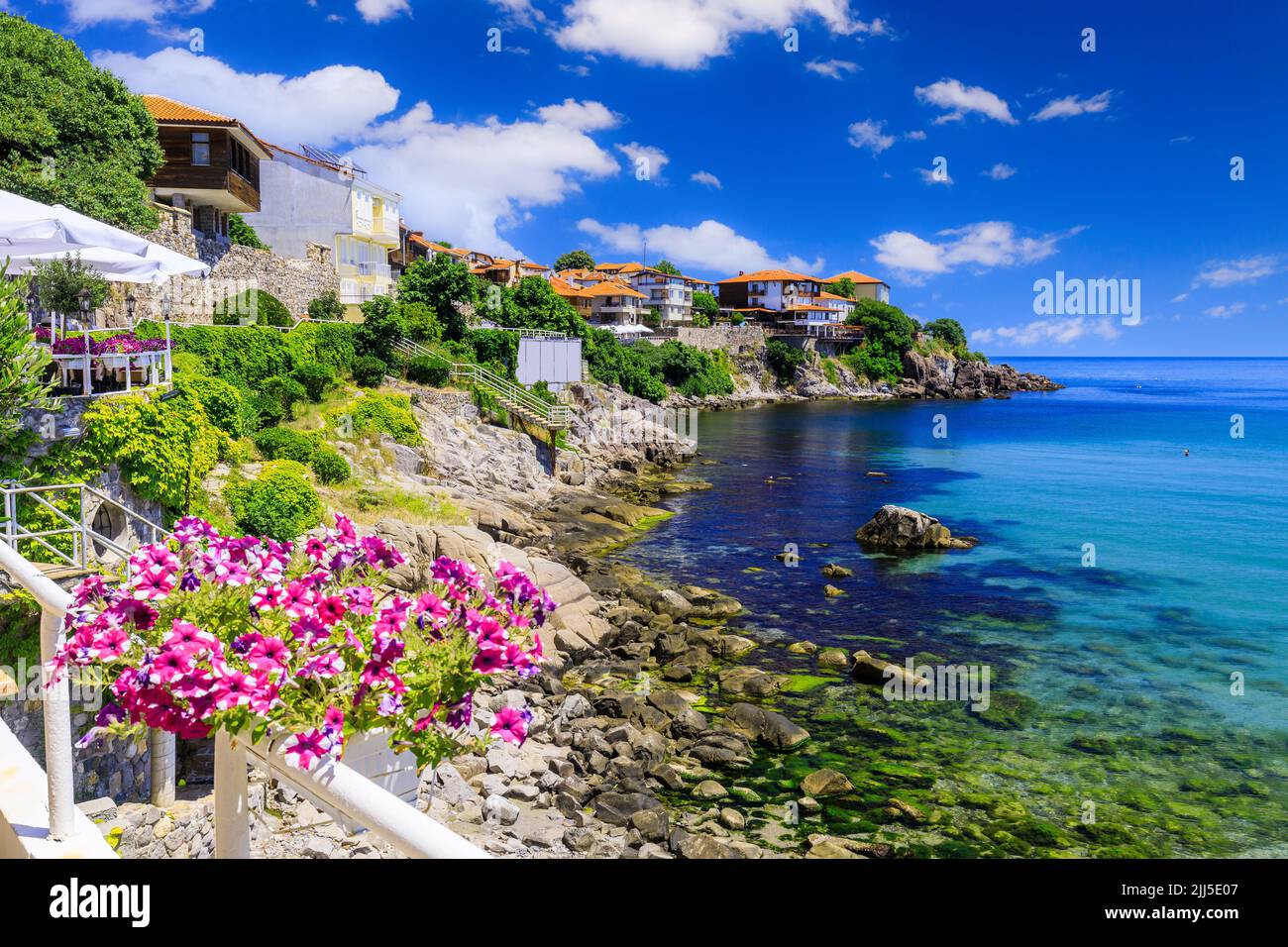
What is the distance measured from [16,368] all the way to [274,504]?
1058cm

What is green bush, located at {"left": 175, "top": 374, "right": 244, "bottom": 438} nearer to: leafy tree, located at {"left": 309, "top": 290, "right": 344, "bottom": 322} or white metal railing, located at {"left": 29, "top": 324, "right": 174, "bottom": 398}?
white metal railing, located at {"left": 29, "top": 324, "right": 174, "bottom": 398}

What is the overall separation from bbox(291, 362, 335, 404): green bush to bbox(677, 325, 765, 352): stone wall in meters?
79.7

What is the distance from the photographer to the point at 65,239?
15.3m

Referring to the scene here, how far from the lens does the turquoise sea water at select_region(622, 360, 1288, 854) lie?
17.4 m

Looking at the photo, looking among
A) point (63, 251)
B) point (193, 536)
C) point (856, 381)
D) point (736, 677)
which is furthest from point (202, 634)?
point (856, 381)

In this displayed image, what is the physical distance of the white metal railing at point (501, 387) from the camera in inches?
1757

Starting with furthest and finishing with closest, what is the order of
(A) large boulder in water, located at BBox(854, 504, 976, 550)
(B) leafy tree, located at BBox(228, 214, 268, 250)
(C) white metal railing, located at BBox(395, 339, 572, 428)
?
(B) leafy tree, located at BBox(228, 214, 268, 250)
(C) white metal railing, located at BBox(395, 339, 572, 428)
(A) large boulder in water, located at BBox(854, 504, 976, 550)

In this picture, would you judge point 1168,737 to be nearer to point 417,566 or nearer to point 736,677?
point 736,677

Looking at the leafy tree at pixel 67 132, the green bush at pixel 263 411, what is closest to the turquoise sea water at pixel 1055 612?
the green bush at pixel 263 411

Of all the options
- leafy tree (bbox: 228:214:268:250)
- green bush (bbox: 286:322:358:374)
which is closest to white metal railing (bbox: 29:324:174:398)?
green bush (bbox: 286:322:358:374)

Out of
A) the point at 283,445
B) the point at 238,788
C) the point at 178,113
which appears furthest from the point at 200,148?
the point at 238,788

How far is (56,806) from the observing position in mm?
3631

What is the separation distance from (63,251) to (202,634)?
15341mm

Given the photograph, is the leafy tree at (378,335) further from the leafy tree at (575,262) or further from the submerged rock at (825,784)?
the leafy tree at (575,262)
